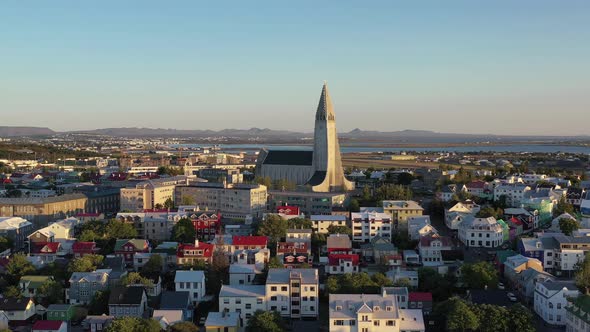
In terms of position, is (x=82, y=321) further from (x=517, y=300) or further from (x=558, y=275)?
(x=558, y=275)

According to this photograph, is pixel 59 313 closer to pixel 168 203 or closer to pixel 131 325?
pixel 131 325

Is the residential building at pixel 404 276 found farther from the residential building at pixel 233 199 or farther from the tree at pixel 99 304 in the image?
the residential building at pixel 233 199

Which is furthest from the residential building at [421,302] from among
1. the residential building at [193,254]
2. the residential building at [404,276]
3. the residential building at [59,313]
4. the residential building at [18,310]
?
the residential building at [18,310]

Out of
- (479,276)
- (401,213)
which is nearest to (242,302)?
(479,276)

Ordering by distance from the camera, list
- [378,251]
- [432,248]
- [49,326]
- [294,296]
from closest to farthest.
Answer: [49,326] → [294,296] → [378,251] → [432,248]

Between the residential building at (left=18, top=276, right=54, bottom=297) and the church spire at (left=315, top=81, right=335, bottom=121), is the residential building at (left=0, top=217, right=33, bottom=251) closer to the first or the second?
the residential building at (left=18, top=276, right=54, bottom=297)

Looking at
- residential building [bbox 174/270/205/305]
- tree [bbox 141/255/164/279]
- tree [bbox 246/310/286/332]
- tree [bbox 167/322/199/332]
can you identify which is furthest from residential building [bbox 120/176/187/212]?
tree [bbox 246/310/286/332]
